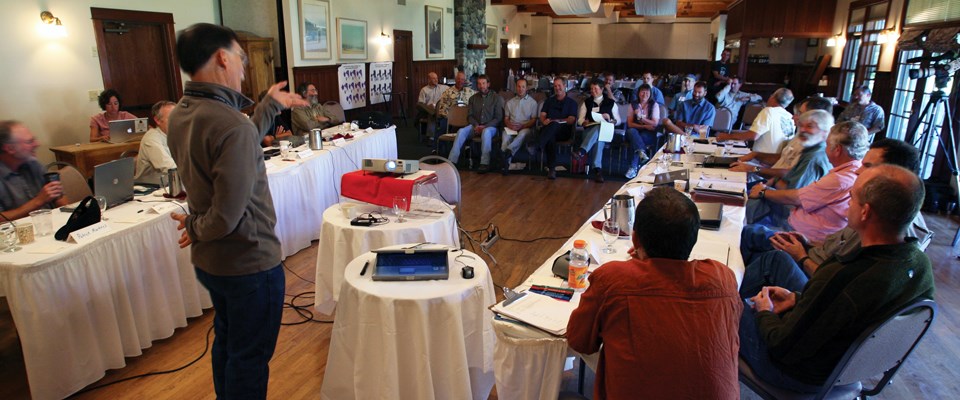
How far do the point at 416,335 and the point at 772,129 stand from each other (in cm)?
398

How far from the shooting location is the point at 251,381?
6.42 ft

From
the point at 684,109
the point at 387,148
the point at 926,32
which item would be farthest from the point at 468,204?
the point at 926,32

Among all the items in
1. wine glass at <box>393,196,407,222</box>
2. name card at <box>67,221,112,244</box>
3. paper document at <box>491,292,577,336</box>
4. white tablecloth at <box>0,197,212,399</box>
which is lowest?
white tablecloth at <box>0,197,212,399</box>

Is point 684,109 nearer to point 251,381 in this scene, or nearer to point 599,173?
point 599,173

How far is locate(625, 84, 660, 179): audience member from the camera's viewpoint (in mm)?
7117

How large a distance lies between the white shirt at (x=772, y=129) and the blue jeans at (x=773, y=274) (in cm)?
233

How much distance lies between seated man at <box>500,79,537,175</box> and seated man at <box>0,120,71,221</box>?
200 inches

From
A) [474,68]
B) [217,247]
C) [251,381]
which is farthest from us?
[474,68]

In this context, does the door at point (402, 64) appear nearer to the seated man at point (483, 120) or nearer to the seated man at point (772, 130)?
the seated man at point (483, 120)

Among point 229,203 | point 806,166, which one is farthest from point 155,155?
point 806,166

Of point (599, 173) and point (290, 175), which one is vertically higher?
point (290, 175)

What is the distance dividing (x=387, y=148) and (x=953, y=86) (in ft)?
19.2

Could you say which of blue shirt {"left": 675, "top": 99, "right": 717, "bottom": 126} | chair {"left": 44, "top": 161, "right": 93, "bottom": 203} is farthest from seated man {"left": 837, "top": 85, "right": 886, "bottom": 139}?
chair {"left": 44, "top": 161, "right": 93, "bottom": 203}

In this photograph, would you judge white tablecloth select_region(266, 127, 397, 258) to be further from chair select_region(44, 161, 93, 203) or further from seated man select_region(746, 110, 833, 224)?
seated man select_region(746, 110, 833, 224)
